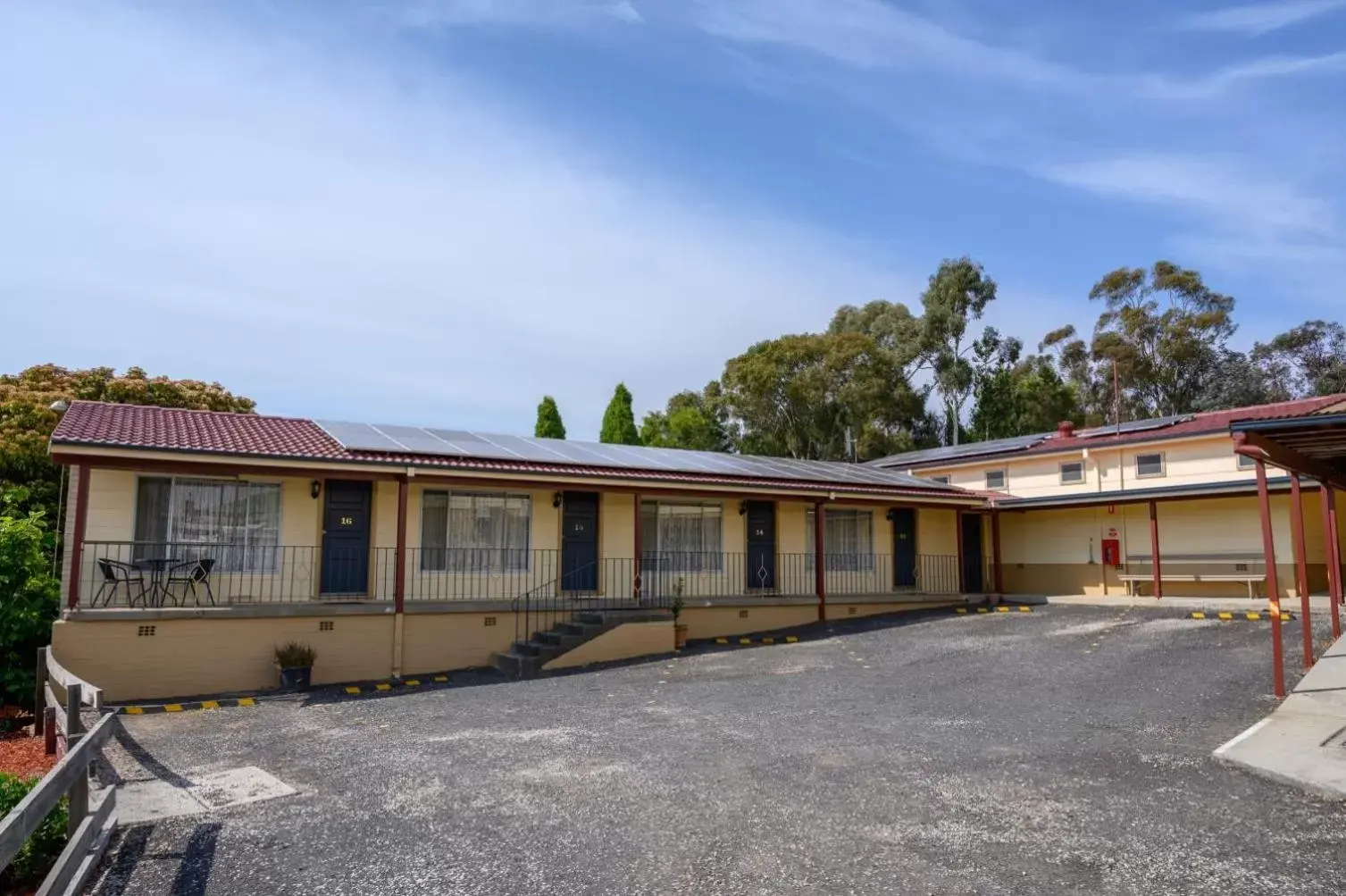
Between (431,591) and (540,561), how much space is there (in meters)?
2.06

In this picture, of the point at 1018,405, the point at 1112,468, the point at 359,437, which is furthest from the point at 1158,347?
the point at 359,437

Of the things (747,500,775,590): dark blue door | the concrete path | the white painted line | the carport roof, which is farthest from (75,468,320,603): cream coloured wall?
the carport roof

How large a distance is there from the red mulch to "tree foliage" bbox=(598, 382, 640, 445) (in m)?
26.4

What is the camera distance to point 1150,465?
70.5ft

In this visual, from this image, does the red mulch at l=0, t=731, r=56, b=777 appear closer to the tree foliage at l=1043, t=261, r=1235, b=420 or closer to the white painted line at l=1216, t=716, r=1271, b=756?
the white painted line at l=1216, t=716, r=1271, b=756

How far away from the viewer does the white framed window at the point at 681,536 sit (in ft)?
58.7

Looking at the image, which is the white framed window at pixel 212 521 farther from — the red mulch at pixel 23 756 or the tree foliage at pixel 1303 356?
the tree foliage at pixel 1303 356

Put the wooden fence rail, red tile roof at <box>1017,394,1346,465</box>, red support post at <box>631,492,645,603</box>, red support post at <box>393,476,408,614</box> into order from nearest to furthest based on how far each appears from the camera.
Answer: the wooden fence rail < red support post at <box>393,476,408,614</box> < red support post at <box>631,492,645,603</box> < red tile roof at <box>1017,394,1346,465</box>

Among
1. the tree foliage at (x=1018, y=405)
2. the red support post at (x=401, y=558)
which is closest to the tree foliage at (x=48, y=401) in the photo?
the red support post at (x=401, y=558)

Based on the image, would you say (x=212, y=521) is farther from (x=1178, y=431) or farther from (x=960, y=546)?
(x=1178, y=431)

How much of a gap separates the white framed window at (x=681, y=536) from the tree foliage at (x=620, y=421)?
1815 centimetres

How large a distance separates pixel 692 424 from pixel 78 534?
99.8 feet

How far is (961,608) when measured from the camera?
2023cm

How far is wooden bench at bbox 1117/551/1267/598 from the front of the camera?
19203 mm
